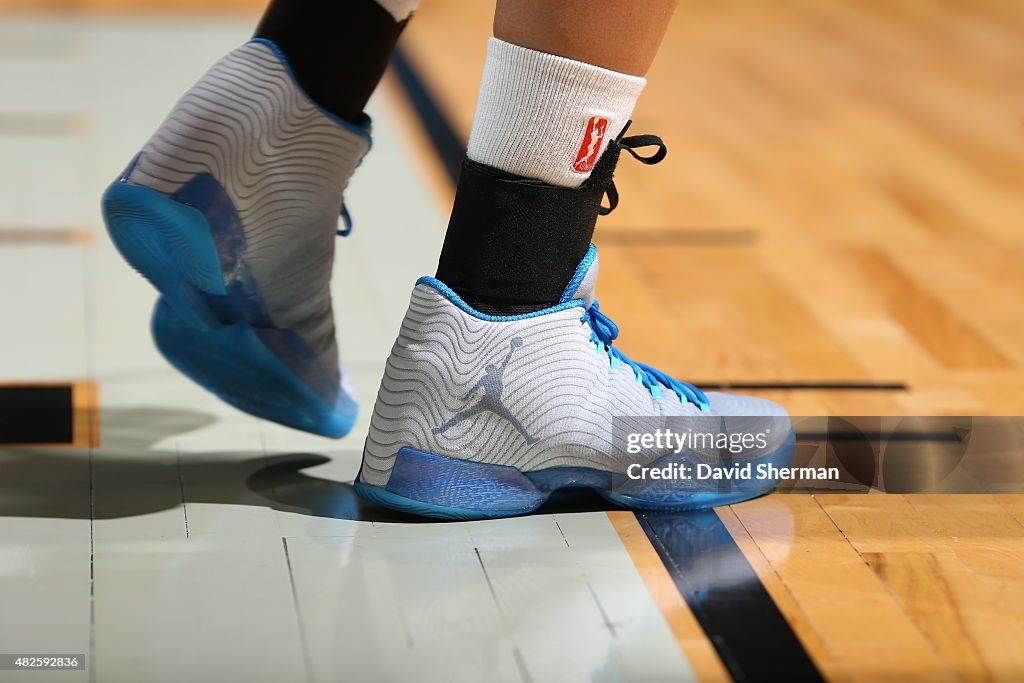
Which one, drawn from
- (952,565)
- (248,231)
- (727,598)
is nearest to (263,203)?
(248,231)

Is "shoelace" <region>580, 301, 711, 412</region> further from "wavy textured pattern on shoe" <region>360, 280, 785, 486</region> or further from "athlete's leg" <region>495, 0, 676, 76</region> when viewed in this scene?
"athlete's leg" <region>495, 0, 676, 76</region>

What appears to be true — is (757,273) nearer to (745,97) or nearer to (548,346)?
(548,346)

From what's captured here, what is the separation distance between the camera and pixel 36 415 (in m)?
1.37

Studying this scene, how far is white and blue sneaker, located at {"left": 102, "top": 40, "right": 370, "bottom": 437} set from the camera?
3.75 ft

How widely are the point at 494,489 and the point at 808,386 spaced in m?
0.54

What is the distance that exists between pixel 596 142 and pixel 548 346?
168 mm

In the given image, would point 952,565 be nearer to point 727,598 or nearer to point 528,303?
point 727,598

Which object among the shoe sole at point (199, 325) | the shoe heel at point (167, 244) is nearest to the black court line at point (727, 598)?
the shoe sole at point (199, 325)

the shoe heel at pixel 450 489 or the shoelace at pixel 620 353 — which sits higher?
the shoelace at pixel 620 353

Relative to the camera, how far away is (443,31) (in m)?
3.71

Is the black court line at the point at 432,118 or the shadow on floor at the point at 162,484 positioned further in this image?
the black court line at the point at 432,118

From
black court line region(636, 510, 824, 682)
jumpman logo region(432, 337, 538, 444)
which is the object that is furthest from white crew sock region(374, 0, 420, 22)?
black court line region(636, 510, 824, 682)

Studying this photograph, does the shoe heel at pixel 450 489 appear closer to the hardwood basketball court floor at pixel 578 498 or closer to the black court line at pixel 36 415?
the hardwood basketball court floor at pixel 578 498

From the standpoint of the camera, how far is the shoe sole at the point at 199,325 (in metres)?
1.13
